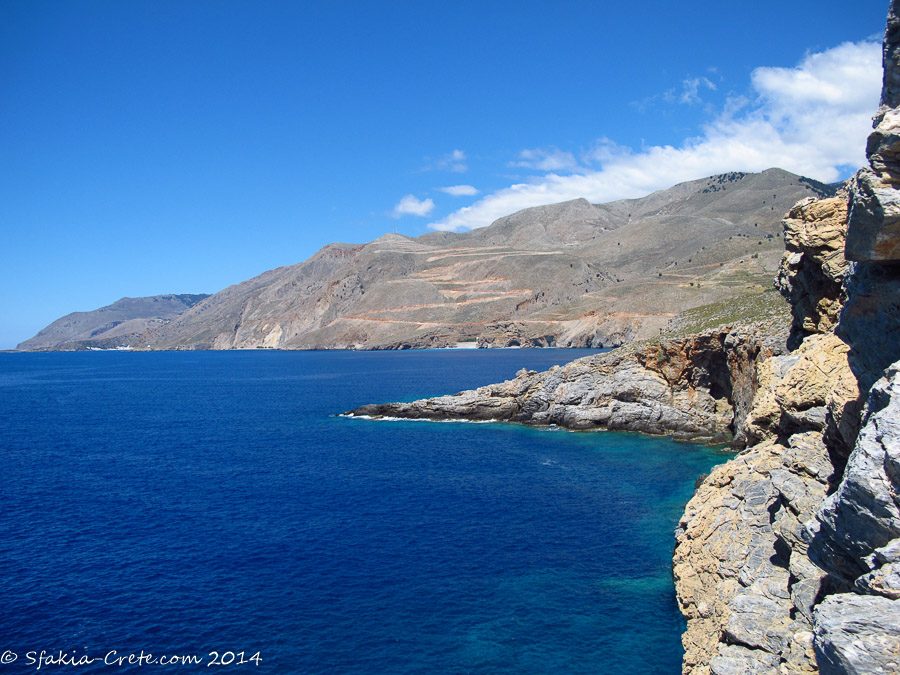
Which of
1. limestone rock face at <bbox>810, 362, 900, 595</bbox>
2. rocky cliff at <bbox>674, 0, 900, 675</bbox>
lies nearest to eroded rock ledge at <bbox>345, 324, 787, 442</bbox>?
rocky cliff at <bbox>674, 0, 900, 675</bbox>

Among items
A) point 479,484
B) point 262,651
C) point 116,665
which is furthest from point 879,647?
point 479,484

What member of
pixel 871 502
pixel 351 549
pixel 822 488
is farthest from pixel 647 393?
pixel 871 502

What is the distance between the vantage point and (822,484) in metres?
18.8

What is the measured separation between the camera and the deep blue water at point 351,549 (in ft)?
76.3

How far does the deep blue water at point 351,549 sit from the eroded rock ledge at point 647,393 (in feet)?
15.1

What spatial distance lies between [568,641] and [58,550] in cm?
2751

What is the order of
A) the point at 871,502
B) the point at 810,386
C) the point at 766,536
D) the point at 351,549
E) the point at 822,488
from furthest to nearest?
the point at 351,549, the point at 810,386, the point at 766,536, the point at 822,488, the point at 871,502

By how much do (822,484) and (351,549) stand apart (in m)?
22.7

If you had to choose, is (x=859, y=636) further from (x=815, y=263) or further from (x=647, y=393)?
(x=647, y=393)

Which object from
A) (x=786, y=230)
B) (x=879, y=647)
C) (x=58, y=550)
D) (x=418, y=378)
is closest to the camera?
A: (x=879, y=647)

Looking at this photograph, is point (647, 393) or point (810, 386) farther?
point (647, 393)

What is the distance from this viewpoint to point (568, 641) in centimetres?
2316

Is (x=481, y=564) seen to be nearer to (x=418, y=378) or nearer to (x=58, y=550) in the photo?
(x=58, y=550)

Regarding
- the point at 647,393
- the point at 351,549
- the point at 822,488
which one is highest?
the point at 822,488
